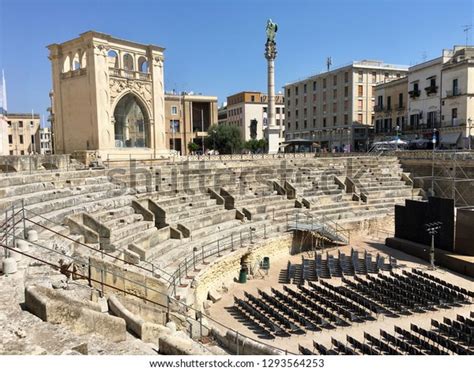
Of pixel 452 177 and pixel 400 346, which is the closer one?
pixel 400 346

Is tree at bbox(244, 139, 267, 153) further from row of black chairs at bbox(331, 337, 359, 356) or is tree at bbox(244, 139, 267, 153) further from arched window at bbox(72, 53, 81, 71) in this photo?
row of black chairs at bbox(331, 337, 359, 356)

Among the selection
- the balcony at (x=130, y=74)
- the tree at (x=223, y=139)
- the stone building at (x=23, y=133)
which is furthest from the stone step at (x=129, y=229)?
the stone building at (x=23, y=133)

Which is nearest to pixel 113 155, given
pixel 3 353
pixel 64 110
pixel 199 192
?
pixel 64 110

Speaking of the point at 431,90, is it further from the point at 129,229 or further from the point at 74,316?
the point at 74,316

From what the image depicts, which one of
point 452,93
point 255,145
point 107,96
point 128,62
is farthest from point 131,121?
point 255,145

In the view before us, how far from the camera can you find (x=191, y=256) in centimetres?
1473

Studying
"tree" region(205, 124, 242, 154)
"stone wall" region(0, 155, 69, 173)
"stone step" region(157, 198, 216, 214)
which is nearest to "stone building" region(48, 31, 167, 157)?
"stone wall" region(0, 155, 69, 173)

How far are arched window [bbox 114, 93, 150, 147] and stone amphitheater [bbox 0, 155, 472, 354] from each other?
3.34 meters

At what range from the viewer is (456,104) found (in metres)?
34.6

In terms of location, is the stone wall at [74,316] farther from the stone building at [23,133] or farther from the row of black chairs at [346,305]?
the stone building at [23,133]

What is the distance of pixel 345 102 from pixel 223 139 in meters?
16.0

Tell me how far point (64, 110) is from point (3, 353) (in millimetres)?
22408

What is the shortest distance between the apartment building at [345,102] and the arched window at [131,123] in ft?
89.2

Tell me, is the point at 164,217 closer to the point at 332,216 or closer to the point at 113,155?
the point at 113,155
